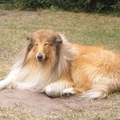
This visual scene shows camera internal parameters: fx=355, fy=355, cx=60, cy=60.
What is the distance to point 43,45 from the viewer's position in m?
5.17

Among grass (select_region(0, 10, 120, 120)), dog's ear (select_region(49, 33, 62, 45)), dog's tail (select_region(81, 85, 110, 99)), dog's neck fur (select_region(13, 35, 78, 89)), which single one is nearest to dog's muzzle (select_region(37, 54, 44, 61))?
dog's neck fur (select_region(13, 35, 78, 89))

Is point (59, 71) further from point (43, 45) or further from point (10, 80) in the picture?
point (10, 80)

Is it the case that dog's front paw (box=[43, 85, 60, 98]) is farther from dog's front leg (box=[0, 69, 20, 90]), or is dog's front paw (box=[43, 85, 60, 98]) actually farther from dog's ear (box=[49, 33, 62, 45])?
dog's ear (box=[49, 33, 62, 45])

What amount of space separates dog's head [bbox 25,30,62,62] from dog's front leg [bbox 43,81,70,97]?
1.37 feet

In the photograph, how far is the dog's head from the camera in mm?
5105

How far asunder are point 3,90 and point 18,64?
51 cm

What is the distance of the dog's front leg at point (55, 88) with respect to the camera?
5199 millimetres

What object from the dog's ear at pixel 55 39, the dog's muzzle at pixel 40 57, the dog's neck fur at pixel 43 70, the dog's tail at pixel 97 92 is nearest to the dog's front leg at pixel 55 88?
the dog's neck fur at pixel 43 70

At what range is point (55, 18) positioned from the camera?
521 inches

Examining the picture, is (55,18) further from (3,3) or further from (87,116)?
(87,116)

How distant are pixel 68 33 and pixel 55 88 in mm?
5790

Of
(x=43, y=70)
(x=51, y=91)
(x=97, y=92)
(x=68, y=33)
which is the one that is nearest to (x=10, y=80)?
(x=43, y=70)

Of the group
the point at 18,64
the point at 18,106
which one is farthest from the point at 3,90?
the point at 18,106

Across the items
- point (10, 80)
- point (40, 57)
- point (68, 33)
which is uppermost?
point (40, 57)
